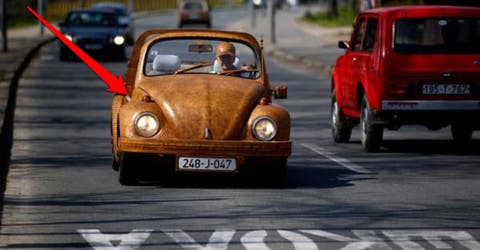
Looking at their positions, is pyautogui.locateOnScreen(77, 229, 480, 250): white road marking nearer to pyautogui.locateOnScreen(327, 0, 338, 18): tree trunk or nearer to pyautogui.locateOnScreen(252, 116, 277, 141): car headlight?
pyautogui.locateOnScreen(252, 116, 277, 141): car headlight

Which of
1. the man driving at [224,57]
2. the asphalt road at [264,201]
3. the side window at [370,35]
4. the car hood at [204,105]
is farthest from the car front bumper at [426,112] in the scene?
the car hood at [204,105]

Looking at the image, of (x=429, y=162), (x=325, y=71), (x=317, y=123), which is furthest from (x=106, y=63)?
(x=429, y=162)

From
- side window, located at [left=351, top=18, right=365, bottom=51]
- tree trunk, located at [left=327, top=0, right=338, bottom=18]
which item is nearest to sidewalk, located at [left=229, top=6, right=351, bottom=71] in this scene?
tree trunk, located at [left=327, top=0, right=338, bottom=18]

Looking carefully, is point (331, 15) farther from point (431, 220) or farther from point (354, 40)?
point (431, 220)

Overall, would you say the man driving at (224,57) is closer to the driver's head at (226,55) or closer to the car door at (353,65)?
the driver's head at (226,55)

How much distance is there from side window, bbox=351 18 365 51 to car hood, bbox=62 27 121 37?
885 inches

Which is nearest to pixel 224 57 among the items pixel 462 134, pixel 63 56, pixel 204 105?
pixel 204 105

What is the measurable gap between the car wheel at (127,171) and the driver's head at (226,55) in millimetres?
1623

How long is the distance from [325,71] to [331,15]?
129 feet

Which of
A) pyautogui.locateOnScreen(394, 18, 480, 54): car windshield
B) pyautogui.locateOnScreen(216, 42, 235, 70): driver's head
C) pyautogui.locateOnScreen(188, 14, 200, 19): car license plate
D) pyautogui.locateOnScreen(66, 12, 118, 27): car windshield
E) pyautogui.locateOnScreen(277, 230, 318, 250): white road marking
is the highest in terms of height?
pyautogui.locateOnScreen(216, 42, 235, 70): driver's head

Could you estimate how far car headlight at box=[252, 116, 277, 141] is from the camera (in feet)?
43.1

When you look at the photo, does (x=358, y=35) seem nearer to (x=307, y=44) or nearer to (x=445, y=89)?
(x=445, y=89)

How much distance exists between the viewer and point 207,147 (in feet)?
42.4

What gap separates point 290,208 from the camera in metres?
11.9
